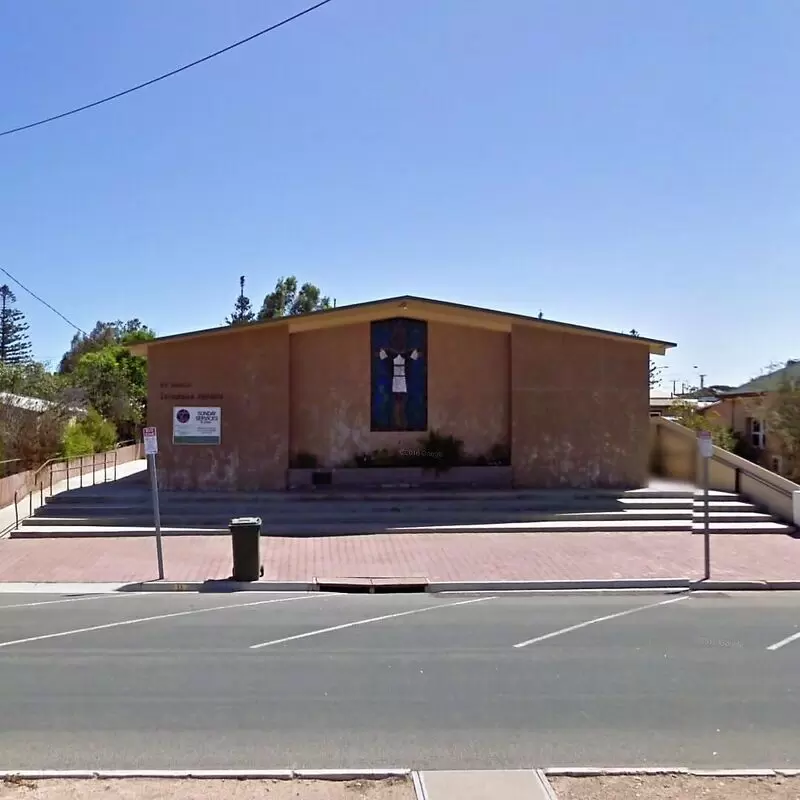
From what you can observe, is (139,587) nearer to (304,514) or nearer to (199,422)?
(304,514)

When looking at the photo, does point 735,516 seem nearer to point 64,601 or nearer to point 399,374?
point 399,374

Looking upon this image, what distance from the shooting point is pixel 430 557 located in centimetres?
1491

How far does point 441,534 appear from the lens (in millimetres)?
17344

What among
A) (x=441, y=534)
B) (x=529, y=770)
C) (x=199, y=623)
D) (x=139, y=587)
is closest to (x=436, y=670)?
(x=529, y=770)

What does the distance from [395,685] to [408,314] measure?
1529cm

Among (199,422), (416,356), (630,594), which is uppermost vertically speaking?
(416,356)

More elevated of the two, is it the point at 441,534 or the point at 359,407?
the point at 359,407

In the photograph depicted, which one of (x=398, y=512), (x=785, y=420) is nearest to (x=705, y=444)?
(x=398, y=512)

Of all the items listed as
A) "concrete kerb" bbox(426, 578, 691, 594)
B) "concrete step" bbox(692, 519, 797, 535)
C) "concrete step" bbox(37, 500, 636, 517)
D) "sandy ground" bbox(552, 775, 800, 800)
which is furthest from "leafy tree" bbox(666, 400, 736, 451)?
"sandy ground" bbox(552, 775, 800, 800)

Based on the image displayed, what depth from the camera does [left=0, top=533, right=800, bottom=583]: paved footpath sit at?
1347 cm

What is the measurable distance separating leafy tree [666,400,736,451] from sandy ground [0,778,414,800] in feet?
71.8

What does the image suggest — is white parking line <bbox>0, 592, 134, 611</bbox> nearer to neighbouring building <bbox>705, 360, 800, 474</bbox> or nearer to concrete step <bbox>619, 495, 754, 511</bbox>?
concrete step <bbox>619, 495, 754, 511</bbox>

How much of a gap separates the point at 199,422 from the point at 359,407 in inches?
165

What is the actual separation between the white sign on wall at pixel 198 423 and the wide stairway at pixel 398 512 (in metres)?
1.41
